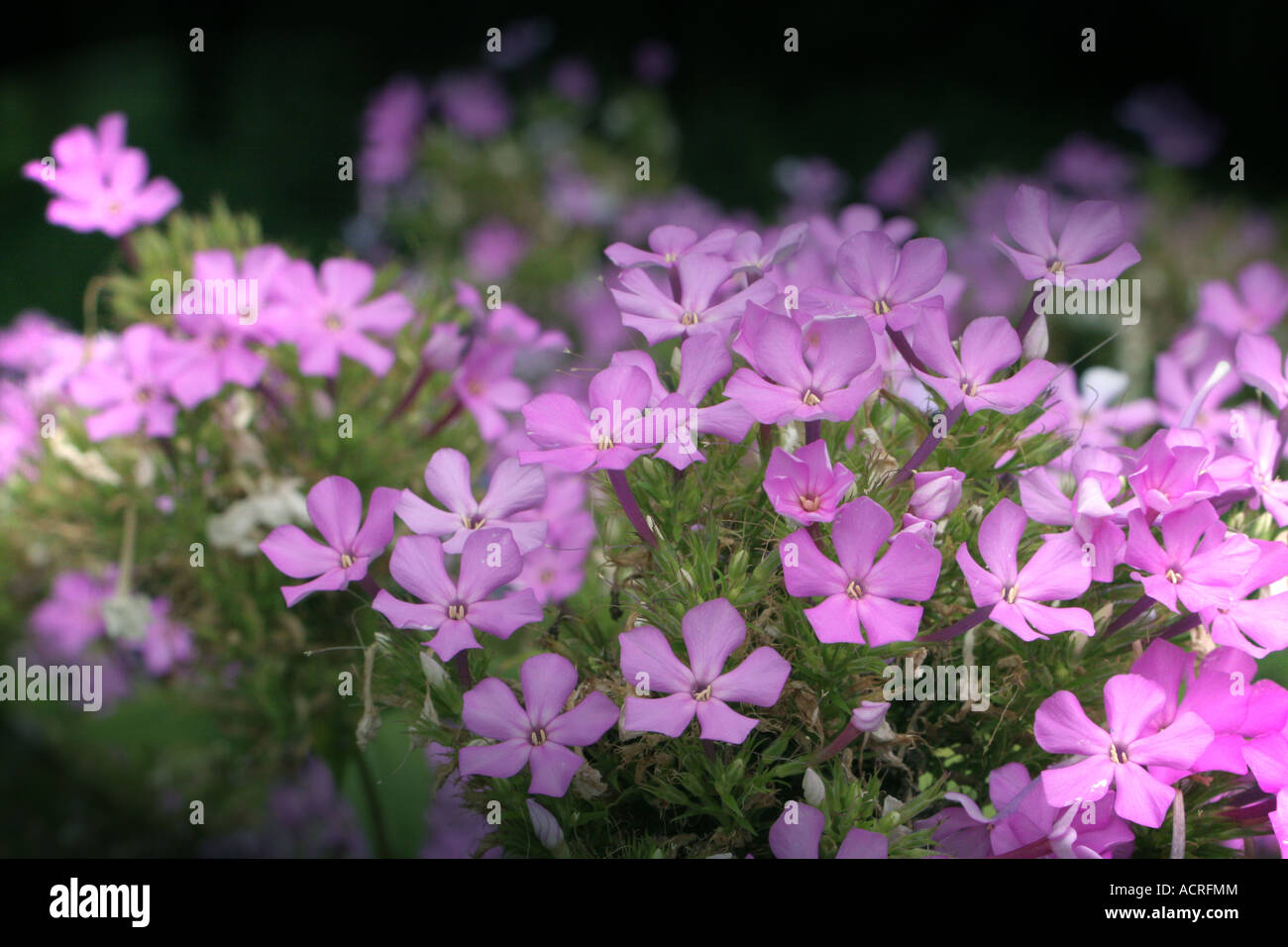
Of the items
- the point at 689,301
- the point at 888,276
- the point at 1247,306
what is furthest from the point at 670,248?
the point at 1247,306

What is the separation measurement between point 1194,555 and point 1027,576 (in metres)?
0.11

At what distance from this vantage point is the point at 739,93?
11.7 ft

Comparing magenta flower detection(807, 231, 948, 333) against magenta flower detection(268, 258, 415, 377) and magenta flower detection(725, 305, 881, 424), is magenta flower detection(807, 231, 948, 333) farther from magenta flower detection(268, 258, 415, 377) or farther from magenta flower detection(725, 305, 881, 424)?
magenta flower detection(268, 258, 415, 377)

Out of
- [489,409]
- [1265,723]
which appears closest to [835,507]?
[1265,723]

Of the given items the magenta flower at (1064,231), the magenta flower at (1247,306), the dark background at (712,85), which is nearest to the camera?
the magenta flower at (1064,231)

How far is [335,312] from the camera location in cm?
103

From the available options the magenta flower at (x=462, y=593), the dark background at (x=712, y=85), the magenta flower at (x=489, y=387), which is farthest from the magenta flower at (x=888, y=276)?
the dark background at (x=712, y=85)

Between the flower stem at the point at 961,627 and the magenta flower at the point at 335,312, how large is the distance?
56 centimetres

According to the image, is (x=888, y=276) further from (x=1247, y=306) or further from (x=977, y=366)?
(x=1247, y=306)

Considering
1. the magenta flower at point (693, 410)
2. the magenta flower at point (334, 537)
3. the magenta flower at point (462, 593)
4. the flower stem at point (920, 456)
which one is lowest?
the magenta flower at point (462, 593)

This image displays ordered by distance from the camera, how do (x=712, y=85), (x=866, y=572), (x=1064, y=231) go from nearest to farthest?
1. (x=866, y=572)
2. (x=1064, y=231)
3. (x=712, y=85)

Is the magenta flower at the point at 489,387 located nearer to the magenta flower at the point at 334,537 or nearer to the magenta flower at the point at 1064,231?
the magenta flower at the point at 334,537

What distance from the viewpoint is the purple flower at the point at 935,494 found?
2.19 ft

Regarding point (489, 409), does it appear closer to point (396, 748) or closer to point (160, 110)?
point (396, 748)
